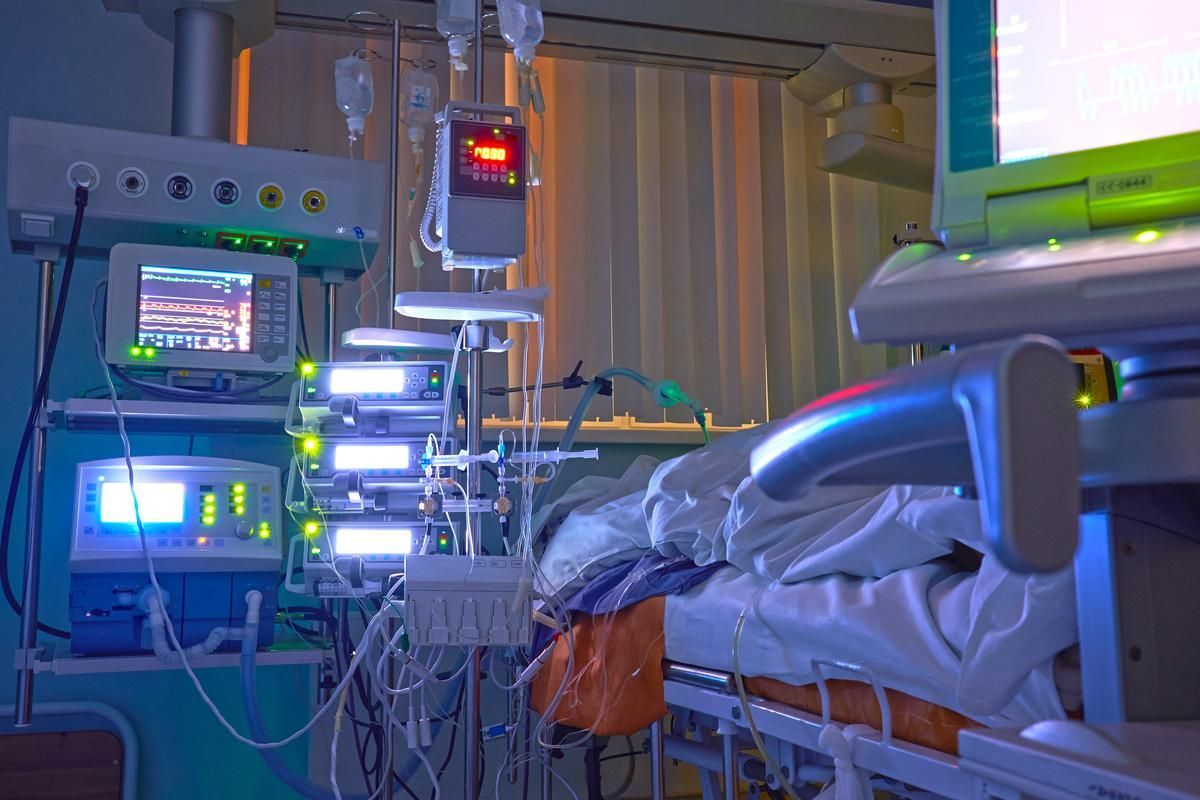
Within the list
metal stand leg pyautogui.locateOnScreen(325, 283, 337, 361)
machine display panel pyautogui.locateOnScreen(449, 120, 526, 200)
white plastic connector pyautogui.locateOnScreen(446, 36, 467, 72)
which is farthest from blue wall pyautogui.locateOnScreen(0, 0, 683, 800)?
machine display panel pyautogui.locateOnScreen(449, 120, 526, 200)

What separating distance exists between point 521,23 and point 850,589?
132 centimetres

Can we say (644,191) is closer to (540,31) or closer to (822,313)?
(822,313)

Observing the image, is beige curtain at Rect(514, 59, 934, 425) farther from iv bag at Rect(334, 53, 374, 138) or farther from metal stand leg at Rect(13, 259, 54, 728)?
metal stand leg at Rect(13, 259, 54, 728)

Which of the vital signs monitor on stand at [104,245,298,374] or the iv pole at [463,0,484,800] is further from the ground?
the vital signs monitor on stand at [104,245,298,374]

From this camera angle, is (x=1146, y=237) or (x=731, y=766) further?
(x=731, y=766)

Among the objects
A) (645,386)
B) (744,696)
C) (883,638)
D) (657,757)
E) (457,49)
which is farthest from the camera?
(645,386)

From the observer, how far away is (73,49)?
9.62 feet

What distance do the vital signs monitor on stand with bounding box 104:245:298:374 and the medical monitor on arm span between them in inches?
74.9

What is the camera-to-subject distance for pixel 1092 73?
2.45 feet

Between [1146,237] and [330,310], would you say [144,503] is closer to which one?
[330,310]

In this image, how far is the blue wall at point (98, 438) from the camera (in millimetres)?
2740

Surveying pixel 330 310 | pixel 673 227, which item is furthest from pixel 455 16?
pixel 673 227

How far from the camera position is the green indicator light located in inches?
24.5

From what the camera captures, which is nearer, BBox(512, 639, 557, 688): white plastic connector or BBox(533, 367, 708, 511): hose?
BBox(512, 639, 557, 688): white plastic connector
